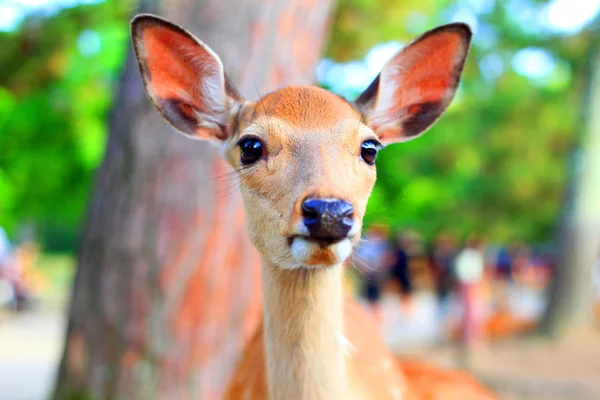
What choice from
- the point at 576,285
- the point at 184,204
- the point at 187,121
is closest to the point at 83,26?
the point at 184,204

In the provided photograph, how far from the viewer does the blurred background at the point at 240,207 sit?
4070 millimetres

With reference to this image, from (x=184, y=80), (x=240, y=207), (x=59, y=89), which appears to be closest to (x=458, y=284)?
(x=240, y=207)

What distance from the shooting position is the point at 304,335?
7.41 ft

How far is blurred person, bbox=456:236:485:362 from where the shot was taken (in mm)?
9055

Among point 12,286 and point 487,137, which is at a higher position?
point 487,137

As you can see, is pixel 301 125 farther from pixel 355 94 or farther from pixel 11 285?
pixel 11 285

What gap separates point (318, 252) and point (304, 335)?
1.59ft

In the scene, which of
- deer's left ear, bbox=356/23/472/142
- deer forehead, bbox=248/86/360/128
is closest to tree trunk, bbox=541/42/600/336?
deer's left ear, bbox=356/23/472/142

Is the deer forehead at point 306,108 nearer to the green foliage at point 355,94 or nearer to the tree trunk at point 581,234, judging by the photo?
the green foliage at point 355,94

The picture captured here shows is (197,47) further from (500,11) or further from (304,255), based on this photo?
(500,11)

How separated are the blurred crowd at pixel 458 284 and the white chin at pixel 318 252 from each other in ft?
9.56

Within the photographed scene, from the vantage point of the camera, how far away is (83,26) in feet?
33.0

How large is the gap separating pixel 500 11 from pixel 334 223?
32.1 ft

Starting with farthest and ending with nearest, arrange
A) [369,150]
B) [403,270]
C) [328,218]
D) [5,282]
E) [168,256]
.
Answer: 1. [5,282]
2. [403,270]
3. [168,256]
4. [369,150]
5. [328,218]
